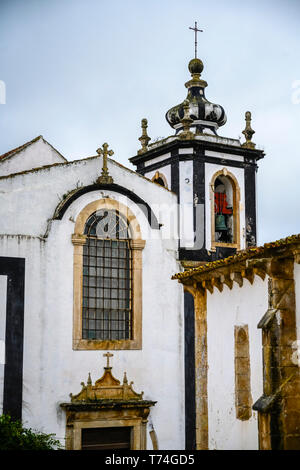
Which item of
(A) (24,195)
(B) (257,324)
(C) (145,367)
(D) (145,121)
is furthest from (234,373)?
(D) (145,121)

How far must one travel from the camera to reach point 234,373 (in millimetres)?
16062

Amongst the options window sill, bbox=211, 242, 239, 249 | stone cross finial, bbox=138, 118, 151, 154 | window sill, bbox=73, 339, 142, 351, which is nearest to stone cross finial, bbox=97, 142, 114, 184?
stone cross finial, bbox=138, 118, 151, 154

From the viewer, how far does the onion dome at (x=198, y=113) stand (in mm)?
24750

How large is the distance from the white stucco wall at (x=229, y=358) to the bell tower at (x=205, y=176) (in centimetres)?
551

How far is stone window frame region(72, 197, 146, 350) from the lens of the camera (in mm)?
20750

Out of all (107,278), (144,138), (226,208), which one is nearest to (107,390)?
(107,278)

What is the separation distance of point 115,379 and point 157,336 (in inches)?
73.3

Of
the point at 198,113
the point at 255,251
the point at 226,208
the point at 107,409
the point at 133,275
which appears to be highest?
the point at 198,113

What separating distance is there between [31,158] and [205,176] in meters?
5.69

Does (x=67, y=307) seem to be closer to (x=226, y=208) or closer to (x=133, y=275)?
(x=133, y=275)

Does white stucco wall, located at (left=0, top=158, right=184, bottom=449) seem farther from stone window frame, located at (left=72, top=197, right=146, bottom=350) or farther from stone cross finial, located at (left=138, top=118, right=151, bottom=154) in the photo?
stone cross finial, located at (left=138, top=118, right=151, bottom=154)

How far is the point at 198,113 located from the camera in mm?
24766

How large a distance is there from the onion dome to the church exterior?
70 cm

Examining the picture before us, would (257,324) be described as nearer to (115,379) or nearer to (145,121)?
(115,379)
